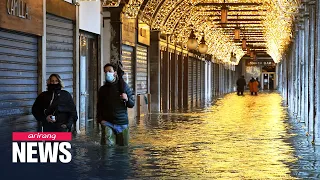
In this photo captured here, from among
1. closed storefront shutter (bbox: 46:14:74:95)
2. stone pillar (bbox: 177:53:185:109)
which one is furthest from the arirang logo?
stone pillar (bbox: 177:53:185:109)

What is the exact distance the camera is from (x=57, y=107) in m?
12.3

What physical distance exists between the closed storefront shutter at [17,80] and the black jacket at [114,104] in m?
1.67

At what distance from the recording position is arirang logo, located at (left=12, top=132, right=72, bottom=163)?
1195cm

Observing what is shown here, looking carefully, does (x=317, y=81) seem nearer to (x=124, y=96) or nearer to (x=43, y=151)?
(x=124, y=96)

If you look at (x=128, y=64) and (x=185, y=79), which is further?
(x=185, y=79)

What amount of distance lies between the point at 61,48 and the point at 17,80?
3143 mm

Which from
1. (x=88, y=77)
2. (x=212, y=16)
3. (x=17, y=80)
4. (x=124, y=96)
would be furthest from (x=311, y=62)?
(x=212, y=16)

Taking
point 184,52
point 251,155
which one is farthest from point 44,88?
point 184,52

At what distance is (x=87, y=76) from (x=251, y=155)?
830 centimetres

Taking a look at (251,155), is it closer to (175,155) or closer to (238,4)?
(175,155)

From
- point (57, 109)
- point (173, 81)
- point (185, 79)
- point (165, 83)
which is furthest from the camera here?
point (185, 79)

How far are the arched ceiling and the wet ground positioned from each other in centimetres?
459

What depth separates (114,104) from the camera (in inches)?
535

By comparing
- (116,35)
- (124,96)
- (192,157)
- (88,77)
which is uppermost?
(116,35)
